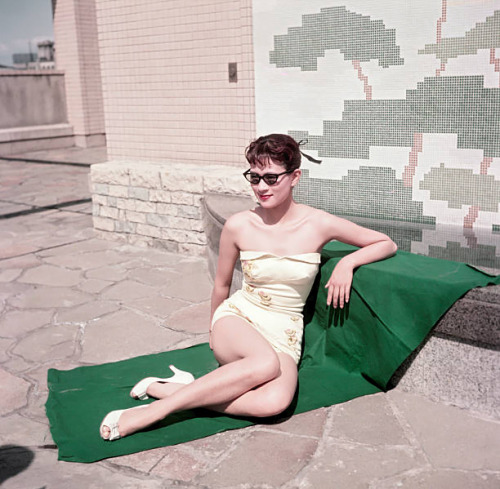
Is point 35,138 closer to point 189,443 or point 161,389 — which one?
point 161,389

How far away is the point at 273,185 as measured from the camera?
3105mm

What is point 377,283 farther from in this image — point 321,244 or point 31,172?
point 31,172

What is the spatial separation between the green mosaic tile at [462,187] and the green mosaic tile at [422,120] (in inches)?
7.3

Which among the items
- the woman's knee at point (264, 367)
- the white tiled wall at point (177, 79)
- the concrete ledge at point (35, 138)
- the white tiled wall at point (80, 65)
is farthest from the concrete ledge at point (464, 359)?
the white tiled wall at point (80, 65)

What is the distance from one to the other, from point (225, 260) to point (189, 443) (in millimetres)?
1004

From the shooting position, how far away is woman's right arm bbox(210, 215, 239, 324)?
3316mm

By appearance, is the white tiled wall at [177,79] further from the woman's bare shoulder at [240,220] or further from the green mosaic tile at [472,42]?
the woman's bare shoulder at [240,220]

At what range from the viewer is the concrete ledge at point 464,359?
9.64 feet

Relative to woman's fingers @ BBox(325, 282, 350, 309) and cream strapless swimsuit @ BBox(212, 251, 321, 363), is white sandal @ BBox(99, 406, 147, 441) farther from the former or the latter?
woman's fingers @ BBox(325, 282, 350, 309)

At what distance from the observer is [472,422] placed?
3.00 metres

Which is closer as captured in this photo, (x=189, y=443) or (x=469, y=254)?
(x=189, y=443)

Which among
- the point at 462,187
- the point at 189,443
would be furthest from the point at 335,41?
the point at 189,443

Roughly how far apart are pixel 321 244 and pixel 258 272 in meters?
0.38

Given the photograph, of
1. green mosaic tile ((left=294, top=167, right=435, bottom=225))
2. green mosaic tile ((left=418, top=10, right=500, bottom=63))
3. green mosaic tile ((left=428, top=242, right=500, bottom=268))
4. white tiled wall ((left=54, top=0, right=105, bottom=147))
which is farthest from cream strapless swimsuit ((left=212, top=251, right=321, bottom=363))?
white tiled wall ((left=54, top=0, right=105, bottom=147))
